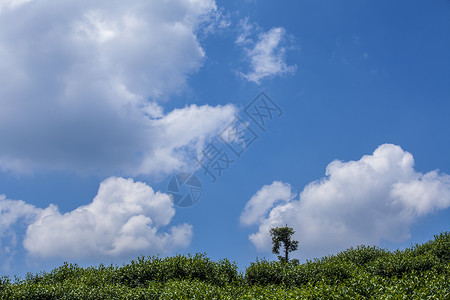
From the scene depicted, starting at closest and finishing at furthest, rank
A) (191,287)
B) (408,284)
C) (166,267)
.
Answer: (408,284) < (191,287) < (166,267)

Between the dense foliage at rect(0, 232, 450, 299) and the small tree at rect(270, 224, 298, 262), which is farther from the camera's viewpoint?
the small tree at rect(270, 224, 298, 262)

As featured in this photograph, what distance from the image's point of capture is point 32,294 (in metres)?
19.0

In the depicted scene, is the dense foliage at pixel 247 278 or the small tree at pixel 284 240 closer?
the dense foliage at pixel 247 278

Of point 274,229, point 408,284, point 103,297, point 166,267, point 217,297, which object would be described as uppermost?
point 274,229

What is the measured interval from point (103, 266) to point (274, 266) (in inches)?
504

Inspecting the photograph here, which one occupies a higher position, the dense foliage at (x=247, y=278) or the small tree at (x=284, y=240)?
the small tree at (x=284, y=240)

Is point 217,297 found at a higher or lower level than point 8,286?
lower

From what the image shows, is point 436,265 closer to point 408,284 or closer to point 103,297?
point 408,284

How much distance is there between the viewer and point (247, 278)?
86.6ft

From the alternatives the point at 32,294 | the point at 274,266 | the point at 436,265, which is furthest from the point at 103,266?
the point at 436,265

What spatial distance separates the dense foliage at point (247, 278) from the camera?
17.3 meters

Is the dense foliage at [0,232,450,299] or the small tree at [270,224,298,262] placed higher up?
the small tree at [270,224,298,262]

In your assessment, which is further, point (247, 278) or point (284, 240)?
point (284, 240)

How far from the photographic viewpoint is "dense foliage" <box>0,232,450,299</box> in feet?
56.9
